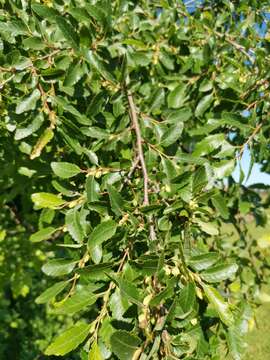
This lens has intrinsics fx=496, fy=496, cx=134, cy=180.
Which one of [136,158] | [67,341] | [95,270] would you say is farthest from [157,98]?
[67,341]

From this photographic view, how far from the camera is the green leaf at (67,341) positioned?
1300 mm

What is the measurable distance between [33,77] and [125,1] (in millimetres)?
640

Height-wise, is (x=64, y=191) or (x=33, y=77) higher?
(x=33, y=77)

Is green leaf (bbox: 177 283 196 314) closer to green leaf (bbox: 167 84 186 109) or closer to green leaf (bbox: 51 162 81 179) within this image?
green leaf (bbox: 51 162 81 179)

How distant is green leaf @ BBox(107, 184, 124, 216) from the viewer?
54.5 inches

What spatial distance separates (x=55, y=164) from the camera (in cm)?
168

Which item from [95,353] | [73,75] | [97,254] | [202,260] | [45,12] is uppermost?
[45,12]

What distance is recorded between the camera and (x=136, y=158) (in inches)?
64.3

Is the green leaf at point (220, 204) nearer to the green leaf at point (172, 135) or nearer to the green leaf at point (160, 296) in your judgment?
the green leaf at point (172, 135)

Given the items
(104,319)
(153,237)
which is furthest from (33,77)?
(104,319)

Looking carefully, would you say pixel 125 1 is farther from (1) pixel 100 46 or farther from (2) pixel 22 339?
(2) pixel 22 339

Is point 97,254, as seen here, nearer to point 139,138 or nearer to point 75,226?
point 75,226

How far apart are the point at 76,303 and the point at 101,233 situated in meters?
0.21

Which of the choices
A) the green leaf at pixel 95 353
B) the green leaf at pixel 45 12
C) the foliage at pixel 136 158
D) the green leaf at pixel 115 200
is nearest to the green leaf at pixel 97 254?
the foliage at pixel 136 158
